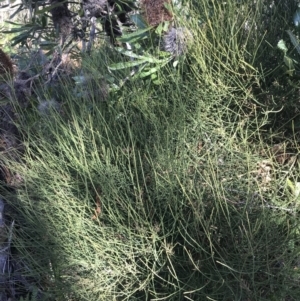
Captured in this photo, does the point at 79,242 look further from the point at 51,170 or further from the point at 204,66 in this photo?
the point at 204,66

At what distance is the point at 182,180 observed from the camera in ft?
4.51

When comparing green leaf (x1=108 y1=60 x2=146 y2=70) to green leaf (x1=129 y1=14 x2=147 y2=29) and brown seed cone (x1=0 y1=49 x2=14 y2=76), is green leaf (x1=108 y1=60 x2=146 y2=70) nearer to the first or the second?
green leaf (x1=129 y1=14 x2=147 y2=29)

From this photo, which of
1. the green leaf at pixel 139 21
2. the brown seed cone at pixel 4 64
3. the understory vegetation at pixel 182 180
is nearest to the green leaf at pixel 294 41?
the understory vegetation at pixel 182 180

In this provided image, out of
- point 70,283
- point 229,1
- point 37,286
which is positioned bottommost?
point 37,286

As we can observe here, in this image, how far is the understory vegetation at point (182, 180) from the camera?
128 cm

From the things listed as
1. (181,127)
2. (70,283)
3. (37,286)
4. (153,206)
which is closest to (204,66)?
(181,127)

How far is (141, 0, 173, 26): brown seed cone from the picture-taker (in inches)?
63.6

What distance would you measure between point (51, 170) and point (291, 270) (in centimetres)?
86

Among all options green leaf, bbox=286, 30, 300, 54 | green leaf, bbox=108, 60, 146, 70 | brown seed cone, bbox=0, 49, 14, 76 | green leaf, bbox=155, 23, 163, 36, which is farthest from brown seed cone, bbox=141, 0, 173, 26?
brown seed cone, bbox=0, 49, 14, 76

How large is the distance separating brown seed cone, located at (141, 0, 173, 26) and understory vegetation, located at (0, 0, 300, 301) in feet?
0.29

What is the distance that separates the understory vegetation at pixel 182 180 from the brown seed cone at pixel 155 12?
3.5 inches

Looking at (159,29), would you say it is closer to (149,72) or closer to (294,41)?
(149,72)

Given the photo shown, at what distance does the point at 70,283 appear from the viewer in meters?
1.44

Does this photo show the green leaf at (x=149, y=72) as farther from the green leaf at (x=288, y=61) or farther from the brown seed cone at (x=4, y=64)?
the brown seed cone at (x=4, y=64)
